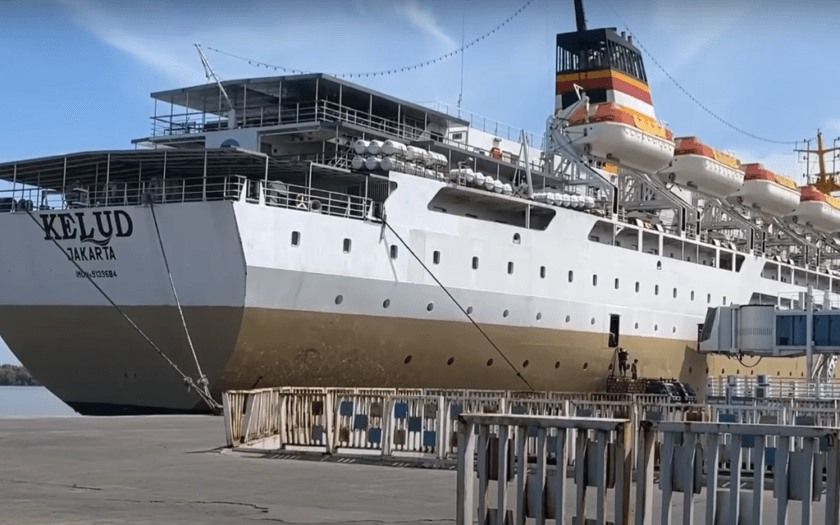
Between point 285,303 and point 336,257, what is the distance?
207 cm

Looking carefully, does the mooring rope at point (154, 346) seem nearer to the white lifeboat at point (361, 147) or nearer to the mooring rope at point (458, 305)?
the mooring rope at point (458, 305)

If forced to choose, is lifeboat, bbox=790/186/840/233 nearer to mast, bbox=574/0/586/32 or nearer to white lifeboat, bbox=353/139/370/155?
mast, bbox=574/0/586/32

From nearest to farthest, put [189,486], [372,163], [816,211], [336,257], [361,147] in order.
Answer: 1. [189,486]
2. [336,257]
3. [372,163]
4. [361,147]
5. [816,211]

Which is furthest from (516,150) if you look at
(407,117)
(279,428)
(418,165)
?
(279,428)

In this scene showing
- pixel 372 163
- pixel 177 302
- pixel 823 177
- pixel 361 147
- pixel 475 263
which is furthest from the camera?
pixel 823 177

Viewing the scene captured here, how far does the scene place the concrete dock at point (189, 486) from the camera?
32.3 feet

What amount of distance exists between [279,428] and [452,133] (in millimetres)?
23050

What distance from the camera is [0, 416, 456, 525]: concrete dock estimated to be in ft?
32.3

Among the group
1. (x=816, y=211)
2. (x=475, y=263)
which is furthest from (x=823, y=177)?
(x=475, y=263)

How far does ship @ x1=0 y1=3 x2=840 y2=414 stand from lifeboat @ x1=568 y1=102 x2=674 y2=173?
0.30ft

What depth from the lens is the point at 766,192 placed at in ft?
166

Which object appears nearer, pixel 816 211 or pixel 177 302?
pixel 177 302

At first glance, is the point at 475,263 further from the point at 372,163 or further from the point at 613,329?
the point at 613,329

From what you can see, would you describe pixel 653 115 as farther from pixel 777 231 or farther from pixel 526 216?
pixel 526 216
